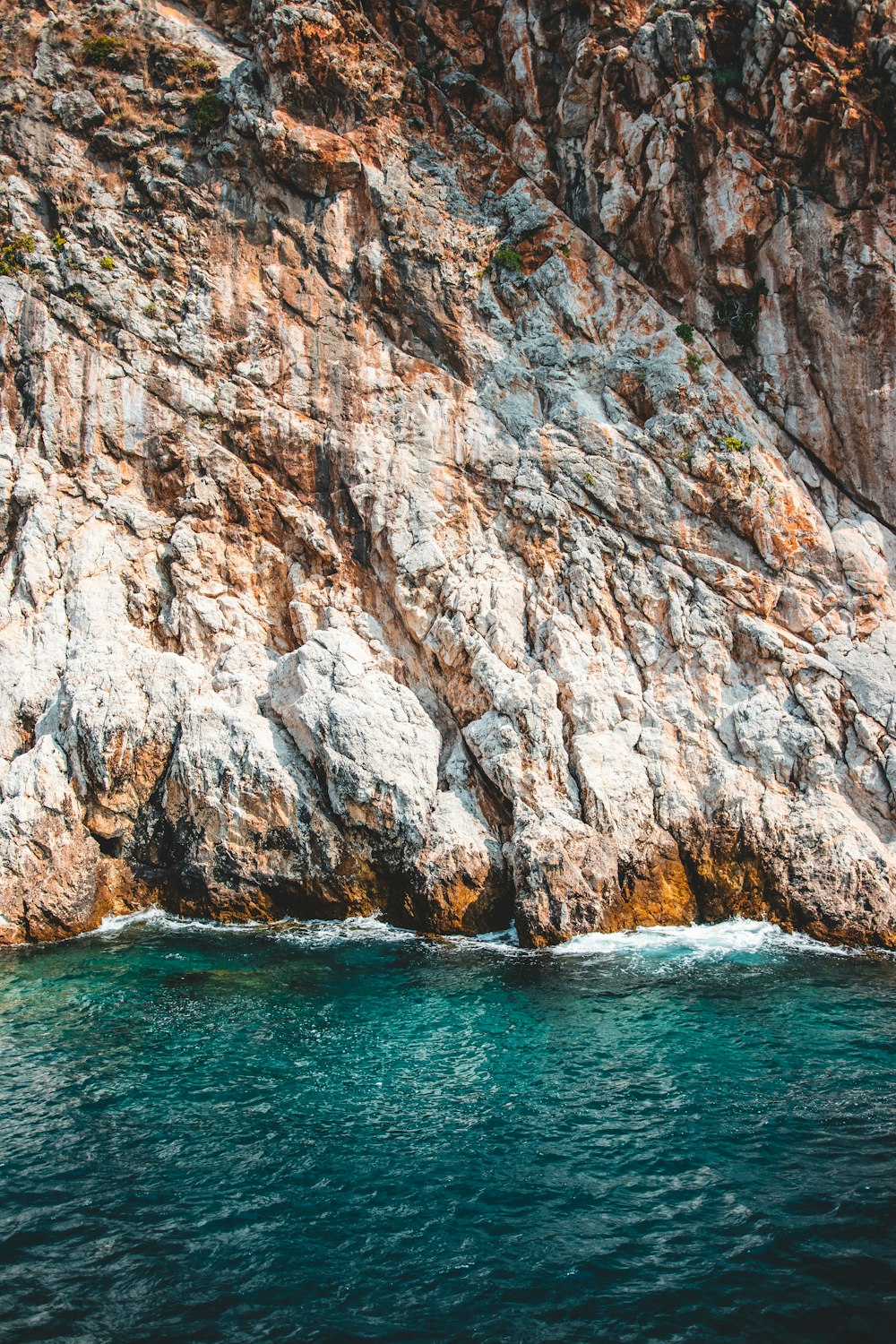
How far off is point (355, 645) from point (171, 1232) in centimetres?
1771

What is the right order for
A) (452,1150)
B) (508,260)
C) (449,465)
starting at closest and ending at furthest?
(452,1150) < (449,465) < (508,260)

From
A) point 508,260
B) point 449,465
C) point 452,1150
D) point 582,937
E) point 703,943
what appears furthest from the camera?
point 508,260

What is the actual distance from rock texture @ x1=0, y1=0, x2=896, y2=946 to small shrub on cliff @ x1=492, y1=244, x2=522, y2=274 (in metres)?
0.21

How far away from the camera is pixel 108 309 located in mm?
28406

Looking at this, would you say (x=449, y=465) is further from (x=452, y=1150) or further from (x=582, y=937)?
(x=452, y=1150)

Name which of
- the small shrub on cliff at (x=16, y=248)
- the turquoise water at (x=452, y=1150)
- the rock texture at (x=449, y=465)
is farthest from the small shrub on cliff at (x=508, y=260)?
the turquoise water at (x=452, y=1150)

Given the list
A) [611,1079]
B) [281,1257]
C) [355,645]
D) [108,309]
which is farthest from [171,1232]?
[108,309]

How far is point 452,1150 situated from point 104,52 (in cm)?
3844

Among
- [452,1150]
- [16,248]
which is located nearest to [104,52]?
[16,248]

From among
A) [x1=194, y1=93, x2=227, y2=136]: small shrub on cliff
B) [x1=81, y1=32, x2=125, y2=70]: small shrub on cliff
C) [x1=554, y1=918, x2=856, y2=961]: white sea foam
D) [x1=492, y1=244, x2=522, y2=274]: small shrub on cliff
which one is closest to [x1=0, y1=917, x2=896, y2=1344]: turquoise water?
[x1=554, y1=918, x2=856, y2=961]: white sea foam

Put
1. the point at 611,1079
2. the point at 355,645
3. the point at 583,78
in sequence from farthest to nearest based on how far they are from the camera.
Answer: the point at 583,78 < the point at 355,645 < the point at 611,1079

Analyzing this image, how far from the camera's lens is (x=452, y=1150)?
11055mm

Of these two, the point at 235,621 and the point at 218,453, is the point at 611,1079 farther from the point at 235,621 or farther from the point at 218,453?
the point at 218,453

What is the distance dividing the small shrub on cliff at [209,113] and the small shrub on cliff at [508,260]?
11.8 meters
